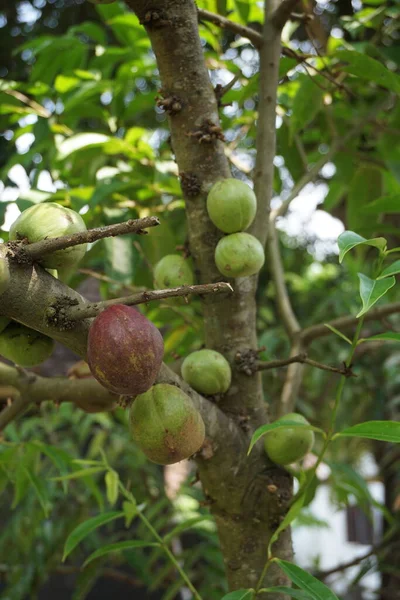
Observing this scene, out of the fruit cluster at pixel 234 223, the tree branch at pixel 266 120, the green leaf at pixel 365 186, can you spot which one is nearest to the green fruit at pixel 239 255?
the fruit cluster at pixel 234 223

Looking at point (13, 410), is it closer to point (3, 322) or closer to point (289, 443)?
point (3, 322)

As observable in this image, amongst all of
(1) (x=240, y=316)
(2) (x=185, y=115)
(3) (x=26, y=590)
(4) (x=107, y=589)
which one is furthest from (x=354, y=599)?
(2) (x=185, y=115)

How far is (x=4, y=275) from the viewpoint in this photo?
2.06 ft

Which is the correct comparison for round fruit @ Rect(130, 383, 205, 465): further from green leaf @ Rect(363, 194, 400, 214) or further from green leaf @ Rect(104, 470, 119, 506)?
green leaf @ Rect(363, 194, 400, 214)

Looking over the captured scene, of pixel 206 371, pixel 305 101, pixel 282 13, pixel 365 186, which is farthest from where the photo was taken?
pixel 365 186

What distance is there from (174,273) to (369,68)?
53 centimetres

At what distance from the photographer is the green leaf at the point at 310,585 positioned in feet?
2.42

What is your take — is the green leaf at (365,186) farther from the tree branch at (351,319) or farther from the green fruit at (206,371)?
the green fruit at (206,371)

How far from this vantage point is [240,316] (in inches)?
40.4

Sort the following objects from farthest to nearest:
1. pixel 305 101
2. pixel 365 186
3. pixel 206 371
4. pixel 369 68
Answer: pixel 365 186 → pixel 305 101 → pixel 369 68 → pixel 206 371

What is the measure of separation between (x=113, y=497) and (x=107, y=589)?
8.49ft

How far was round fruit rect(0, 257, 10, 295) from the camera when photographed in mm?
623

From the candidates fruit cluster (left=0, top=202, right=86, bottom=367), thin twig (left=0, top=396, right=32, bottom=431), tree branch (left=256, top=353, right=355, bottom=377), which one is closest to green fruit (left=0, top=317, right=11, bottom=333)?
fruit cluster (left=0, top=202, right=86, bottom=367)

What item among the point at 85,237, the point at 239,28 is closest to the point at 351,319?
the point at 239,28
